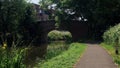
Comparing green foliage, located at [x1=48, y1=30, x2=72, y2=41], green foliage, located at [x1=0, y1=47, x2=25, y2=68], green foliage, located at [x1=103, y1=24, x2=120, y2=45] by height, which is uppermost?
green foliage, located at [x1=0, y1=47, x2=25, y2=68]

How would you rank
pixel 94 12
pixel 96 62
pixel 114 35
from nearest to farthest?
pixel 96 62 → pixel 114 35 → pixel 94 12

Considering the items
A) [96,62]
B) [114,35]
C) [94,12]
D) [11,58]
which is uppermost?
[11,58]

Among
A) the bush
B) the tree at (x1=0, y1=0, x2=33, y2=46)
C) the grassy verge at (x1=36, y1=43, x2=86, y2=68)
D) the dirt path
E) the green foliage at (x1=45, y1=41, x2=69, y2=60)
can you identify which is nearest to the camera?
the bush

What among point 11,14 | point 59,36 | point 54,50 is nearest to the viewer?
point 54,50

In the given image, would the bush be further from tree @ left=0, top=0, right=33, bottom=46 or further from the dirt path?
tree @ left=0, top=0, right=33, bottom=46

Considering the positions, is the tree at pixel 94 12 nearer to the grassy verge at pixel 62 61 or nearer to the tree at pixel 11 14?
the tree at pixel 11 14

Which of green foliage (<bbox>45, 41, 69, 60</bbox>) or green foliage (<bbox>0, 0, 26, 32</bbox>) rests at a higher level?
green foliage (<bbox>0, 0, 26, 32</bbox>)

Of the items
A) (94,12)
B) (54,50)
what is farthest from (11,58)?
(94,12)

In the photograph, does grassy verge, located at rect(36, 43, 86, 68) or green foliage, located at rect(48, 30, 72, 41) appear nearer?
grassy verge, located at rect(36, 43, 86, 68)

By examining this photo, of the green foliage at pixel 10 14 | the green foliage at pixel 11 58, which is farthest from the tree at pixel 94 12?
the green foliage at pixel 11 58

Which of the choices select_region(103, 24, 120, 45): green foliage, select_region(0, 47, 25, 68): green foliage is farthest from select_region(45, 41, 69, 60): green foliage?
select_region(0, 47, 25, 68): green foliage

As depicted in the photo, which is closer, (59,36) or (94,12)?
(59,36)

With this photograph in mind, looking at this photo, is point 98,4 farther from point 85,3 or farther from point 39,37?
point 39,37

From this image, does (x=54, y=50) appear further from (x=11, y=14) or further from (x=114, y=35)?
(x=11, y=14)
